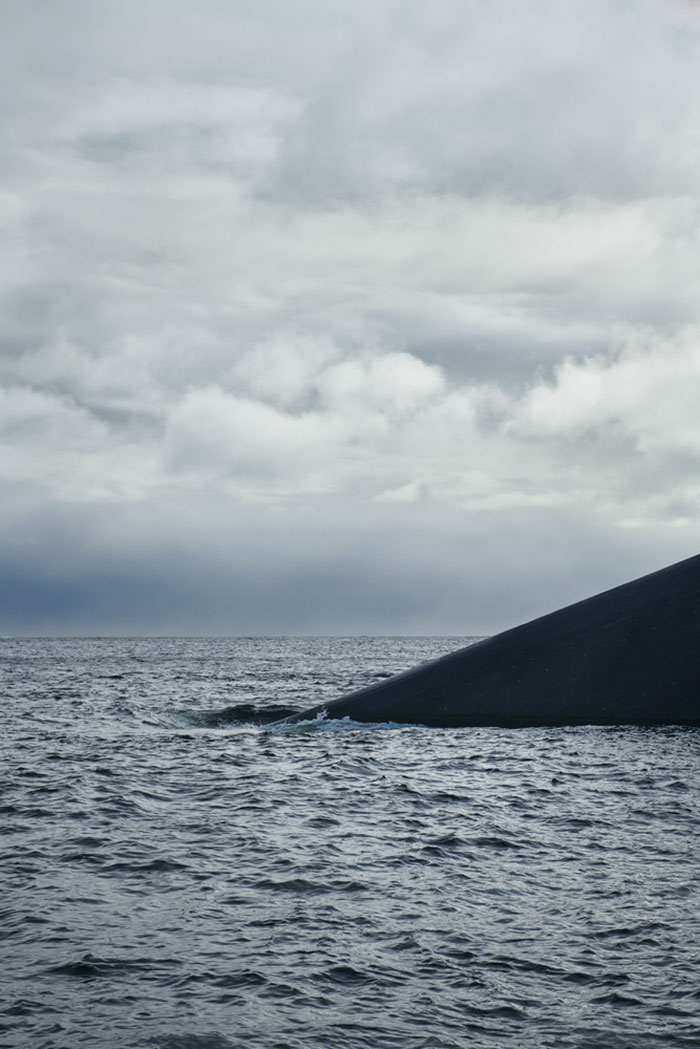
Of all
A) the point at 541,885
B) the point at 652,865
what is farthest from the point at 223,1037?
the point at 652,865

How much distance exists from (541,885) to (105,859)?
5807mm

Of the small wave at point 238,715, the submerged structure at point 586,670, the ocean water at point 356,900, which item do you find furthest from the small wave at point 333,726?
the ocean water at point 356,900

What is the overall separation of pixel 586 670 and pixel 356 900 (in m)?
14.9

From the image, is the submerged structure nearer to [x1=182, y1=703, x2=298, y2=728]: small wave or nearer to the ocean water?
the ocean water

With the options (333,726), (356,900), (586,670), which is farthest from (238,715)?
(356,900)

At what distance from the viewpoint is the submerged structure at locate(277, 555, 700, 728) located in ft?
74.2

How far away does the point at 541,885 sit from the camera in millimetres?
10500

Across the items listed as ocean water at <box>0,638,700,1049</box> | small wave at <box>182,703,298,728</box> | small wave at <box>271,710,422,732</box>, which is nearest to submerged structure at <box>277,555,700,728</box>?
small wave at <box>271,710,422,732</box>

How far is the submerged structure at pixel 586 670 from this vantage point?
2261 cm

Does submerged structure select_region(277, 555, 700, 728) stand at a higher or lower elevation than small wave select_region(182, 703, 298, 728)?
higher

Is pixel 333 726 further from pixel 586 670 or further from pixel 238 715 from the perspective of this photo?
pixel 586 670

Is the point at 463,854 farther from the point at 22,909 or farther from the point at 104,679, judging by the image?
the point at 104,679

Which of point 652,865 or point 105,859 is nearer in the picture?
point 652,865

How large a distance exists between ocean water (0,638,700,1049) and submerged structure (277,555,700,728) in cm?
173
